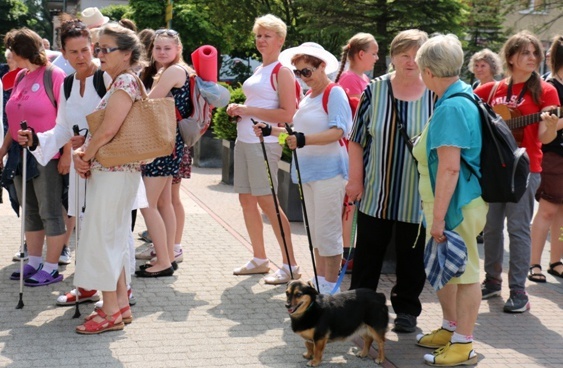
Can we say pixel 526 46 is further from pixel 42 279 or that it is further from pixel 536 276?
pixel 42 279

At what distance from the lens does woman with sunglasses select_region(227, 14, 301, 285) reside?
6789 millimetres

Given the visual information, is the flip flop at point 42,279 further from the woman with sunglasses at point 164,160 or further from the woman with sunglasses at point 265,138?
the woman with sunglasses at point 265,138

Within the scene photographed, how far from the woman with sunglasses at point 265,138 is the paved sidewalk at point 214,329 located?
287 mm

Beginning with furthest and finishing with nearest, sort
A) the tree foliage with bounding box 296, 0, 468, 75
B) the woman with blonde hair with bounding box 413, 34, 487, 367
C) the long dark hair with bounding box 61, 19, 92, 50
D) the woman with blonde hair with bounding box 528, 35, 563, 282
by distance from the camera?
the tree foliage with bounding box 296, 0, 468, 75 → the woman with blonde hair with bounding box 528, 35, 563, 282 → the long dark hair with bounding box 61, 19, 92, 50 → the woman with blonde hair with bounding box 413, 34, 487, 367

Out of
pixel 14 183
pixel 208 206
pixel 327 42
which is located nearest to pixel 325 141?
pixel 14 183

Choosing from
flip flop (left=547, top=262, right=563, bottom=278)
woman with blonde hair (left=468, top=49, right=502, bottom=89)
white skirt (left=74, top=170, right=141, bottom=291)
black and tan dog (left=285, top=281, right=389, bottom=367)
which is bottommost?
flip flop (left=547, top=262, right=563, bottom=278)

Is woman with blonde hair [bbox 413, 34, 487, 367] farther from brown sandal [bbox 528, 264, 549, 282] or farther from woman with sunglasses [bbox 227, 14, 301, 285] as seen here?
brown sandal [bbox 528, 264, 549, 282]

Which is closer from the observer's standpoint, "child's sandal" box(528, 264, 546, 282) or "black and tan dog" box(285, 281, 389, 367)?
"black and tan dog" box(285, 281, 389, 367)

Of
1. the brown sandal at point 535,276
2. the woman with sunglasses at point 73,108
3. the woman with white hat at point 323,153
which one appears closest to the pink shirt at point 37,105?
the woman with sunglasses at point 73,108

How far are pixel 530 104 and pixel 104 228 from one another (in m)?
3.43

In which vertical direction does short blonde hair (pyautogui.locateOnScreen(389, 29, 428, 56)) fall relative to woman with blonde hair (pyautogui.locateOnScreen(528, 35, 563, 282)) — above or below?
above

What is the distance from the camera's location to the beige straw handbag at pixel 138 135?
531 centimetres

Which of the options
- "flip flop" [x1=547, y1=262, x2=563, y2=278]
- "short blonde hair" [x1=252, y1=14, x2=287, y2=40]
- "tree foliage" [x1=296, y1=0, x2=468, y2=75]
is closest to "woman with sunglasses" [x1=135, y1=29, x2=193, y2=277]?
"short blonde hair" [x1=252, y1=14, x2=287, y2=40]

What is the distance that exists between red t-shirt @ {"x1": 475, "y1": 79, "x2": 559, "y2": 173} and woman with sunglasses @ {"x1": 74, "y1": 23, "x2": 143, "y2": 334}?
9.77 ft
